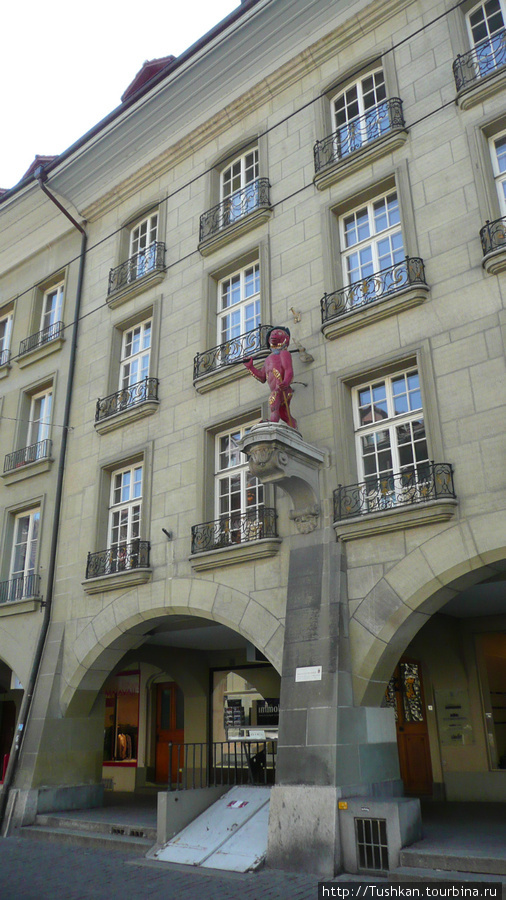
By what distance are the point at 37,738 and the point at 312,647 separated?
706 cm

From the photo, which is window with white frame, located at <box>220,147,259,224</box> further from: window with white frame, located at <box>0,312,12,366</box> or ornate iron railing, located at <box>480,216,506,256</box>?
Answer: window with white frame, located at <box>0,312,12,366</box>

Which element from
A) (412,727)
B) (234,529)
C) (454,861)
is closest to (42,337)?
(234,529)

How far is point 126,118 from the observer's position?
17.8m

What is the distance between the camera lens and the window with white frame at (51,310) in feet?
65.5

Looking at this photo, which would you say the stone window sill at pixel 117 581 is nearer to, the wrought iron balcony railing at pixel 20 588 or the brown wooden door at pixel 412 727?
the wrought iron balcony railing at pixel 20 588

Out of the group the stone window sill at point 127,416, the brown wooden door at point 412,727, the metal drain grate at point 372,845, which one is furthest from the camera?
the stone window sill at point 127,416

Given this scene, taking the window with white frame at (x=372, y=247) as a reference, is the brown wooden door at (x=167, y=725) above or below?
below

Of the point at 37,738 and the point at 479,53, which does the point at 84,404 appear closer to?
the point at 37,738

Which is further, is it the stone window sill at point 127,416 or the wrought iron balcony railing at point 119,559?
the stone window sill at point 127,416

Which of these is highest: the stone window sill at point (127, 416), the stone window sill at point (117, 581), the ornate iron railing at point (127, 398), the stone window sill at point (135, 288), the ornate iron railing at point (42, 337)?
the ornate iron railing at point (42, 337)

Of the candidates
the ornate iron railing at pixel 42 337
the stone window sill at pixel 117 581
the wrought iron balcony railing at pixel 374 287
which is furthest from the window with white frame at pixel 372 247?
the ornate iron railing at pixel 42 337

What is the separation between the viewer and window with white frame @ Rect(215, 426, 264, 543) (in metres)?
13.0

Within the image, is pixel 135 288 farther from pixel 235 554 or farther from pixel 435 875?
pixel 435 875

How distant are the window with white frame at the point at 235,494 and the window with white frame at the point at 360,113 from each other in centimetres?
604
